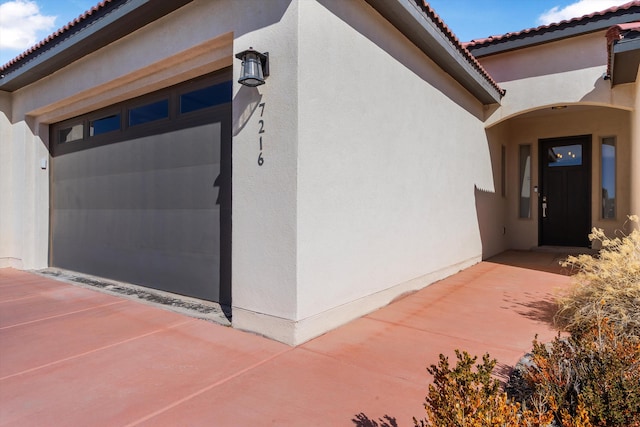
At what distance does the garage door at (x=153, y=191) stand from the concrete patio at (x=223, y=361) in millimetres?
815

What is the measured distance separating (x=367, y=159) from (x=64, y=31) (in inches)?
210

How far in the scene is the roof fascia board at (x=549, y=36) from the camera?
6.87 metres

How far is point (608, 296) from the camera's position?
11.7ft

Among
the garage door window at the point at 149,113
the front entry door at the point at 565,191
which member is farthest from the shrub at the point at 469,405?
the front entry door at the point at 565,191

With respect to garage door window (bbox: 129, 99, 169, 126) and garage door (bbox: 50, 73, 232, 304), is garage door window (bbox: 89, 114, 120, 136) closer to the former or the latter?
garage door (bbox: 50, 73, 232, 304)

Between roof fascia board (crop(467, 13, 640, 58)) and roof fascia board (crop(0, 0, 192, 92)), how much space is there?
6660 millimetres

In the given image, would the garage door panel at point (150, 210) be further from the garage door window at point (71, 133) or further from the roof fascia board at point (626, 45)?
the roof fascia board at point (626, 45)

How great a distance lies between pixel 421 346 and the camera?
3.51 meters

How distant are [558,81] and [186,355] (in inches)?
335

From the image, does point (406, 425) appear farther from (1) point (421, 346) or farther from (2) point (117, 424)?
(2) point (117, 424)

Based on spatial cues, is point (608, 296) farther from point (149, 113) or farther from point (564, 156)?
point (564, 156)

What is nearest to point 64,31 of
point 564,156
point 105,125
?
point 105,125

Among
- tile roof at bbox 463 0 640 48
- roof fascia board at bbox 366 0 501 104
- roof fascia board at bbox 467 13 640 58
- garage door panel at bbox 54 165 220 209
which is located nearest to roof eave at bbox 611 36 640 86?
roof fascia board at bbox 467 13 640 58

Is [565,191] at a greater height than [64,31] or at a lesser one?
lesser
